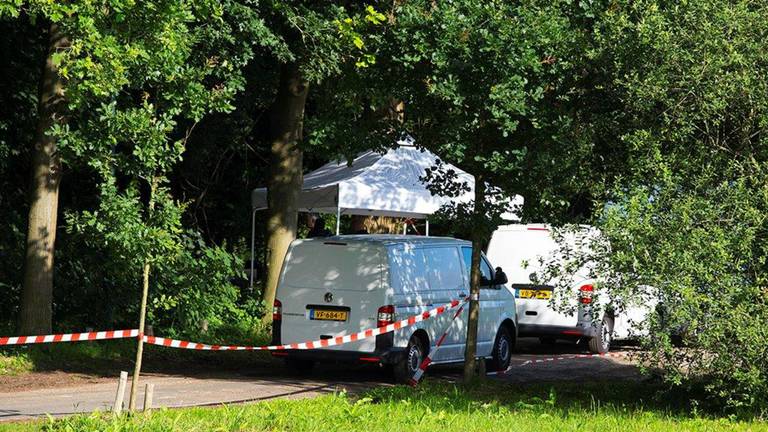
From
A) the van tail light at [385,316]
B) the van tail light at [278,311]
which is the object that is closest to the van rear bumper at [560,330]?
the van tail light at [385,316]

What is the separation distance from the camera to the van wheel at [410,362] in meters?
15.9

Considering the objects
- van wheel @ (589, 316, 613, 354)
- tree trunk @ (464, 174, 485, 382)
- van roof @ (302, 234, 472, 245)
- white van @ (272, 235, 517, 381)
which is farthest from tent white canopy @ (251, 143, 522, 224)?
tree trunk @ (464, 174, 485, 382)

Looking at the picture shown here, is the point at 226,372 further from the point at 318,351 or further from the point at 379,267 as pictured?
the point at 379,267

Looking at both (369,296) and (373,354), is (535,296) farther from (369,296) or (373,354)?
(373,354)

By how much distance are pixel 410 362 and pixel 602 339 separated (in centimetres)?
678

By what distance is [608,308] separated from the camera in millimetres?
12102

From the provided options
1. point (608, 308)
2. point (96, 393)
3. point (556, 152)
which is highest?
point (556, 152)

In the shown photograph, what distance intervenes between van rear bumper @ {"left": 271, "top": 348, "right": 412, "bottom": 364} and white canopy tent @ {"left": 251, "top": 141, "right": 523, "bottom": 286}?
199 inches

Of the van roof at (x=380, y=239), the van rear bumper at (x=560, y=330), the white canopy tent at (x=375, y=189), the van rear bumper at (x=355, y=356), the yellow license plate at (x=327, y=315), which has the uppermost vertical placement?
the white canopy tent at (x=375, y=189)

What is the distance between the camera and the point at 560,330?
70.0 ft

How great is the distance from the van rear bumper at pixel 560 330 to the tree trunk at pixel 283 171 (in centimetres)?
445

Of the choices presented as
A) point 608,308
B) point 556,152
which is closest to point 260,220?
point 556,152

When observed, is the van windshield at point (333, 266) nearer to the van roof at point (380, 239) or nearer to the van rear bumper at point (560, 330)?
the van roof at point (380, 239)

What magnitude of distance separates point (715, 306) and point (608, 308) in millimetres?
1113
